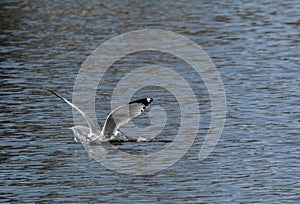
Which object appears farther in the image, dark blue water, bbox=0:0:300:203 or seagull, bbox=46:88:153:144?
seagull, bbox=46:88:153:144

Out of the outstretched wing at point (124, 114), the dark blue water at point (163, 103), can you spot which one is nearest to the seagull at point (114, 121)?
the outstretched wing at point (124, 114)

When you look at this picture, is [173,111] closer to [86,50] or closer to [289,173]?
[289,173]

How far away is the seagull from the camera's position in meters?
20.9

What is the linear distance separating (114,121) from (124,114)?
28 centimetres

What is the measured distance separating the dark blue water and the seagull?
41 cm

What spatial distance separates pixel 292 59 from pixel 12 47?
1015cm

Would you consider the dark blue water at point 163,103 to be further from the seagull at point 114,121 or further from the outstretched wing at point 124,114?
the outstretched wing at point 124,114

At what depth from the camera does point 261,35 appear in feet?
127

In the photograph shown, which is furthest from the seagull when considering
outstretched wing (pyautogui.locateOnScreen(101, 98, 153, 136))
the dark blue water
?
the dark blue water

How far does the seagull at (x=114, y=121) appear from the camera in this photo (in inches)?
823

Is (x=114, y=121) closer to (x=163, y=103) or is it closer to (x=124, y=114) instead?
(x=124, y=114)

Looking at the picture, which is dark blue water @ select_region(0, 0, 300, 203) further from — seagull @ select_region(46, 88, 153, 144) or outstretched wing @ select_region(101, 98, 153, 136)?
outstretched wing @ select_region(101, 98, 153, 136)

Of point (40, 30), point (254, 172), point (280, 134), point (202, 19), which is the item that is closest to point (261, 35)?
point (202, 19)

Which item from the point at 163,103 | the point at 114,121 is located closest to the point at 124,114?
the point at 114,121
